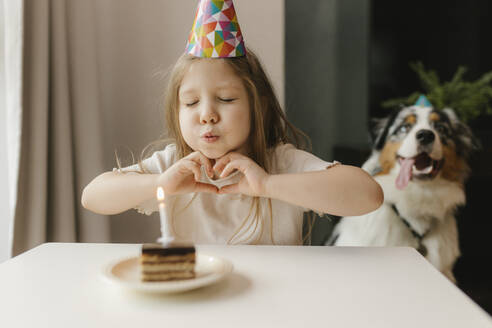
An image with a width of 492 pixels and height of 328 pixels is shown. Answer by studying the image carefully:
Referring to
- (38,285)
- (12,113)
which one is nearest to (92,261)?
(38,285)

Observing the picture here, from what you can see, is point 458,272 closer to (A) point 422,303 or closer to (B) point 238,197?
(B) point 238,197

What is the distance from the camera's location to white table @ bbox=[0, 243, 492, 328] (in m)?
0.51

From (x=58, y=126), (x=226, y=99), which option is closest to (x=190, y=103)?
(x=226, y=99)

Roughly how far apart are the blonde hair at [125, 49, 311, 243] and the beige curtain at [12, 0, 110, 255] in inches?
23.2

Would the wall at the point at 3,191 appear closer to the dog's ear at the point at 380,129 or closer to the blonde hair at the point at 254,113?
the blonde hair at the point at 254,113

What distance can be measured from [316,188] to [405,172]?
853 millimetres

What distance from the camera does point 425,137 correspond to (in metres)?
1.61

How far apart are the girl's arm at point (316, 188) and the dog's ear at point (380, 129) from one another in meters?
0.84

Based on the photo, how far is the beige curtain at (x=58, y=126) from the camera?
1548 mm

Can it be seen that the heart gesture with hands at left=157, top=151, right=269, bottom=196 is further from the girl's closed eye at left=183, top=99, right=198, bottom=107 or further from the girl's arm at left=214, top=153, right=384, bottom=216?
the girl's closed eye at left=183, top=99, right=198, bottom=107

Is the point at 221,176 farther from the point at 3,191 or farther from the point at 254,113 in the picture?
the point at 3,191

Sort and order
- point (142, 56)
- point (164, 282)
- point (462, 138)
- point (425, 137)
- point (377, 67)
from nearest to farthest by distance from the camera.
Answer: point (164, 282), point (425, 137), point (462, 138), point (142, 56), point (377, 67)

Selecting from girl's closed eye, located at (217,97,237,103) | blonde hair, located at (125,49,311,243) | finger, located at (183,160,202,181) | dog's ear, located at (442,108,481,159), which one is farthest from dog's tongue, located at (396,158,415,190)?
finger, located at (183,160,202,181)

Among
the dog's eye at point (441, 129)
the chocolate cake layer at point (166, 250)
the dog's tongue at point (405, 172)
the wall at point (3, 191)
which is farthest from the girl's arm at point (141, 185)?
the dog's eye at point (441, 129)
